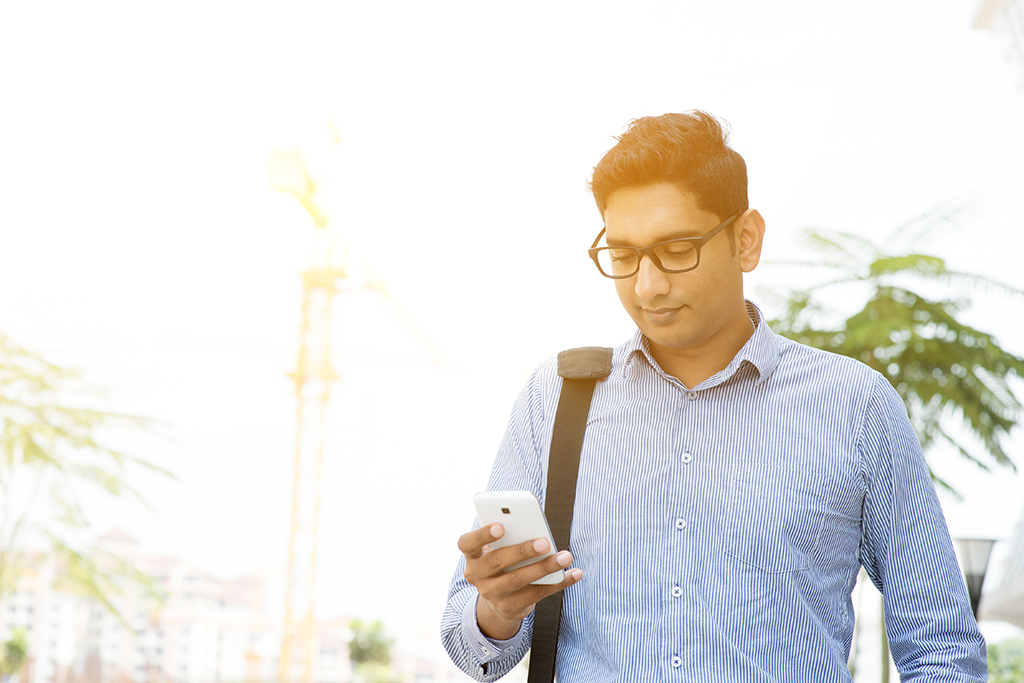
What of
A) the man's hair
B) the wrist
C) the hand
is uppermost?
the man's hair

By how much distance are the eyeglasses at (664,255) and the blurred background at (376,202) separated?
185 inches

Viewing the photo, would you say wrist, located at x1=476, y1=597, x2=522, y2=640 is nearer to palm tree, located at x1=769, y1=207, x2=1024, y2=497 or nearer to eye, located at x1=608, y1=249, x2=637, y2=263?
eye, located at x1=608, y1=249, x2=637, y2=263

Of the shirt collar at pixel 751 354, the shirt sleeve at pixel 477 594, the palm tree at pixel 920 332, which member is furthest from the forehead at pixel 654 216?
the palm tree at pixel 920 332

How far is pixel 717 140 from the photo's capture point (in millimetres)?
1324

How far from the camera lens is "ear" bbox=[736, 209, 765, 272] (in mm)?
1312

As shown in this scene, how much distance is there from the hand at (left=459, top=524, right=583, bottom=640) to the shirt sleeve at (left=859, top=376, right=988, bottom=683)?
401 mm

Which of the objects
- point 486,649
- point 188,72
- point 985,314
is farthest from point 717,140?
point 188,72

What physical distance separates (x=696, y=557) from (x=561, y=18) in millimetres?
25241

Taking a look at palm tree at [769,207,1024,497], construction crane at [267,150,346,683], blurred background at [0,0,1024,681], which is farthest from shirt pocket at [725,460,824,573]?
construction crane at [267,150,346,683]

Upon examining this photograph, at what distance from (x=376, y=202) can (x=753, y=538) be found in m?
40.3

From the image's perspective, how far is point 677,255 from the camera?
4.02 feet

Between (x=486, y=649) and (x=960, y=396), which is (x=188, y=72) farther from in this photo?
(x=486, y=649)

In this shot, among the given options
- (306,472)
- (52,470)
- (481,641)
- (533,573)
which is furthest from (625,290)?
(306,472)

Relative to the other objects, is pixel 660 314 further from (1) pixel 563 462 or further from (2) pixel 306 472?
(2) pixel 306 472
